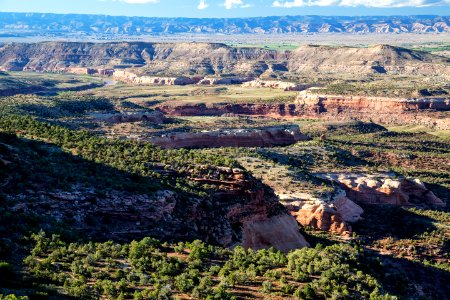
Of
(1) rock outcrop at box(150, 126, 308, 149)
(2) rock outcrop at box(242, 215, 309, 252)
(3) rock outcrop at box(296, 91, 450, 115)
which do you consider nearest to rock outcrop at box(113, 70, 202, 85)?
(3) rock outcrop at box(296, 91, 450, 115)

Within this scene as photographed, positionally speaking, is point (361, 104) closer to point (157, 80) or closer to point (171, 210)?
point (157, 80)

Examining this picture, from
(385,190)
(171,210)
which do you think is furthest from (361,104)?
(171,210)

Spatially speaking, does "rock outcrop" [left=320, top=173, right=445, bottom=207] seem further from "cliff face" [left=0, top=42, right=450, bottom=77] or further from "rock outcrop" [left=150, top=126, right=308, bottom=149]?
"cliff face" [left=0, top=42, right=450, bottom=77]

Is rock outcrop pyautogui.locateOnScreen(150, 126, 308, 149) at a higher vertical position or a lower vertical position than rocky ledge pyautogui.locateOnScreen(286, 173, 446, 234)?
higher

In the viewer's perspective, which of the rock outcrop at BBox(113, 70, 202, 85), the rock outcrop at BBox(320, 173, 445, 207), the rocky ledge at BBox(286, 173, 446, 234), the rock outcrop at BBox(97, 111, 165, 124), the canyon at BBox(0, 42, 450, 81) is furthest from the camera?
the canyon at BBox(0, 42, 450, 81)

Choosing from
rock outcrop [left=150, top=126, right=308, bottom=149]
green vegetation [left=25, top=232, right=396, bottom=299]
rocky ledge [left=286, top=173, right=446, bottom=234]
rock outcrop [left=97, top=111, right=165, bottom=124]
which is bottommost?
rocky ledge [left=286, top=173, right=446, bottom=234]

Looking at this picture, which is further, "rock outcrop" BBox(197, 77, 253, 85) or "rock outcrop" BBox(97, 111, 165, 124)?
A: "rock outcrop" BBox(197, 77, 253, 85)
